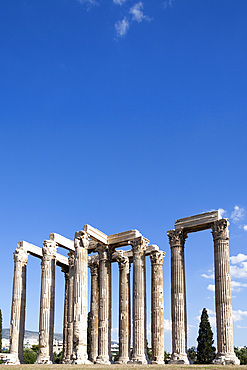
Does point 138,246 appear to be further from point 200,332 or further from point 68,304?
point 200,332

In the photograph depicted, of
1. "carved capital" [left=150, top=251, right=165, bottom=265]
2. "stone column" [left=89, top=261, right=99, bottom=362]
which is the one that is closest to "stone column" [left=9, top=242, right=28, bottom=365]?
"stone column" [left=89, top=261, right=99, bottom=362]

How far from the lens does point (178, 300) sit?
39.8 m

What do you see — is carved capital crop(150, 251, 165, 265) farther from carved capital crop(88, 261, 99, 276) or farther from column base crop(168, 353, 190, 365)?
column base crop(168, 353, 190, 365)

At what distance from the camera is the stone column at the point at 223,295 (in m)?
35.9

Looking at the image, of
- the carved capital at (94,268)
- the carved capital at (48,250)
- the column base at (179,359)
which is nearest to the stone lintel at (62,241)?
the carved capital at (48,250)

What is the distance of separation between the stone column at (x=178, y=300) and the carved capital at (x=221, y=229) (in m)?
3.54

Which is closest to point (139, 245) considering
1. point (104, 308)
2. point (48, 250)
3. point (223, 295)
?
point (104, 308)

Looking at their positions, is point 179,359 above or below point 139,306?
below

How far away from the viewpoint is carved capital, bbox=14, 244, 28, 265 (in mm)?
49031

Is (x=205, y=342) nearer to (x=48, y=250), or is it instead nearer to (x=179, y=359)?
(x=179, y=359)

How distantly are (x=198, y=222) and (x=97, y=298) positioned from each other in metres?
17.9

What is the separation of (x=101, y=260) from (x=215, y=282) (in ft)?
45.7

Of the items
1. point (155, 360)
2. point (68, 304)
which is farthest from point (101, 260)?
point (155, 360)

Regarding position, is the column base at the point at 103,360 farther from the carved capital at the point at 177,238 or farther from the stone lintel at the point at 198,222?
the stone lintel at the point at 198,222
